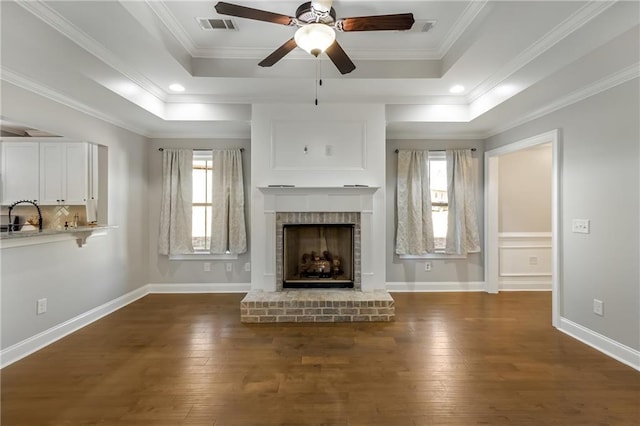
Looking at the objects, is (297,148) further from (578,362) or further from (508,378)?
(578,362)

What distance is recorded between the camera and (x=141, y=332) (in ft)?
10.2

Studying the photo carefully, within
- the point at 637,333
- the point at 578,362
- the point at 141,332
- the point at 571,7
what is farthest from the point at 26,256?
the point at 637,333

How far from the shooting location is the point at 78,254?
10.5 ft

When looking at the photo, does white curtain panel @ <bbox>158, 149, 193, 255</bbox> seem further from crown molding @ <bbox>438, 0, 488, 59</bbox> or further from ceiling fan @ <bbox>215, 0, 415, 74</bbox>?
crown molding @ <bbox>438, 0, 488, 59</bbox>

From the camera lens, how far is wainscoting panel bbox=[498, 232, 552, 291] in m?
4.55

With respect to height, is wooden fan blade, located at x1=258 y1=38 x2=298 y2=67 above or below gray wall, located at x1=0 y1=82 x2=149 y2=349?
above

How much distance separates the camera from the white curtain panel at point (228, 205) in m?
4.37

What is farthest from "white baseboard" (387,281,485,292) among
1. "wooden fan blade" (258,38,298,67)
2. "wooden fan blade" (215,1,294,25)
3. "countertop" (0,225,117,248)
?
"countertop" (0,225,117,248)

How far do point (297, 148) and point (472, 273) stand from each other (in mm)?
3395

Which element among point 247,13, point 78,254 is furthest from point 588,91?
point 78,254

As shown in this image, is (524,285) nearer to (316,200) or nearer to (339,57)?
(316,200)

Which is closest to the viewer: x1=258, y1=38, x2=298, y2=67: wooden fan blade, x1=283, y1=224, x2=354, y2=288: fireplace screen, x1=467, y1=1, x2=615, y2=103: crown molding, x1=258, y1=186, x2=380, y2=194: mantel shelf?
x1=467, y1=1, x2=615, y2=103: crown molding

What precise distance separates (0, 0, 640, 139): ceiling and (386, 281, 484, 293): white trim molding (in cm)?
243

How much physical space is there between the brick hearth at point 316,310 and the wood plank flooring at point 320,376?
11cm
